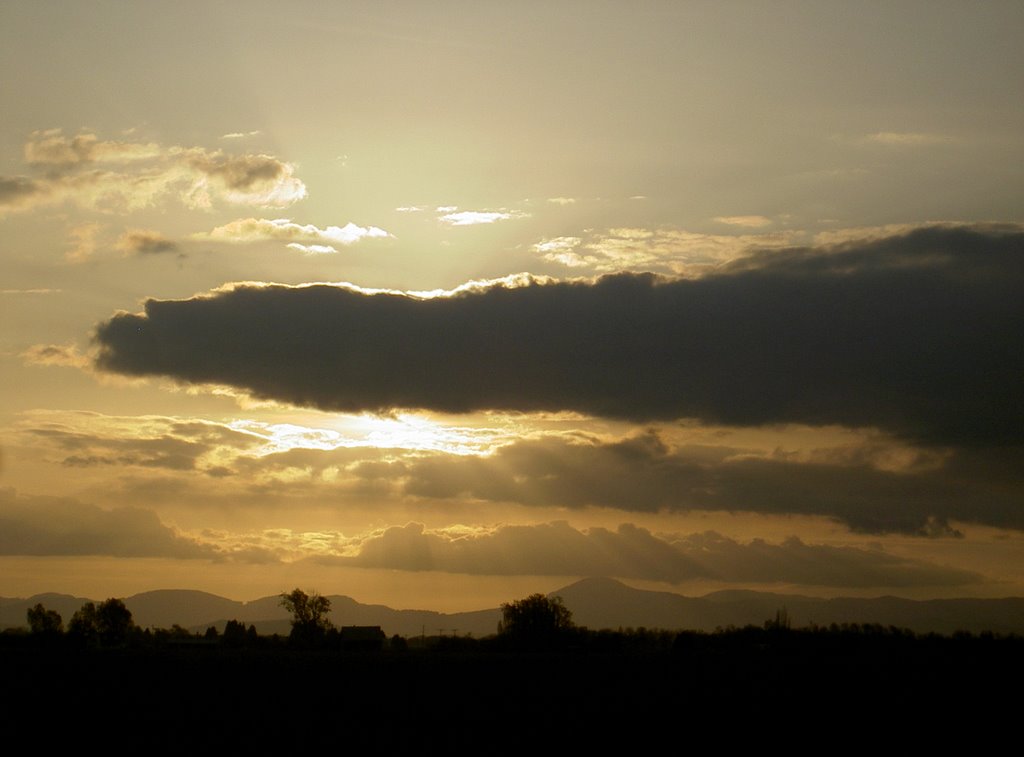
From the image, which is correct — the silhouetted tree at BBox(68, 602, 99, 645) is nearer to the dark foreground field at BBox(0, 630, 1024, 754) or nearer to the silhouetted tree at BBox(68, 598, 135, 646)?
the silhouetted tree at BBox(68, 598, 135, 646)

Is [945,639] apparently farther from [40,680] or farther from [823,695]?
[40,680]

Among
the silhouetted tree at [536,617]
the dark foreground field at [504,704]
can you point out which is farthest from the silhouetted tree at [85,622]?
the dark foreground field at [504,704]

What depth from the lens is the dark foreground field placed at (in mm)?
39500

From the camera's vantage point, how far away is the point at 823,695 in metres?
54.8

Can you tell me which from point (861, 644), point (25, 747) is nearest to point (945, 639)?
point (861, 644)

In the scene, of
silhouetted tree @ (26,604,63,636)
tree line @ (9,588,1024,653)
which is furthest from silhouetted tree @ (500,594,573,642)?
silhouetted tree @ (26,604,63,636)

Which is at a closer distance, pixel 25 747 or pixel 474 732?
pixel 25 747

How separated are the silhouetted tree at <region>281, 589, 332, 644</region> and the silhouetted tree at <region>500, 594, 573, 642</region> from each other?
28.5 metres

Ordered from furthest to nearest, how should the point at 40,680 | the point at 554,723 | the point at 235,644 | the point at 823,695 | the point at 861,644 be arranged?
the point at 235,644 < the point at 861,644 < the point at 40,680 < the point at 823,695 < the point at 554,723

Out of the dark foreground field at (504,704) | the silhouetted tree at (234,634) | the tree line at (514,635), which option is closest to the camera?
the dark foreground field at (504,704)

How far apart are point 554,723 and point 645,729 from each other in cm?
370

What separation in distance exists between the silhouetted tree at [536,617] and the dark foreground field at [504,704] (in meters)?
96.9

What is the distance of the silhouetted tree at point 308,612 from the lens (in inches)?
6890

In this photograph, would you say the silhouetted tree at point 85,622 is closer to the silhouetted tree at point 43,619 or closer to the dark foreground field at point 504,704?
the silhouetted tree at point 43,619
